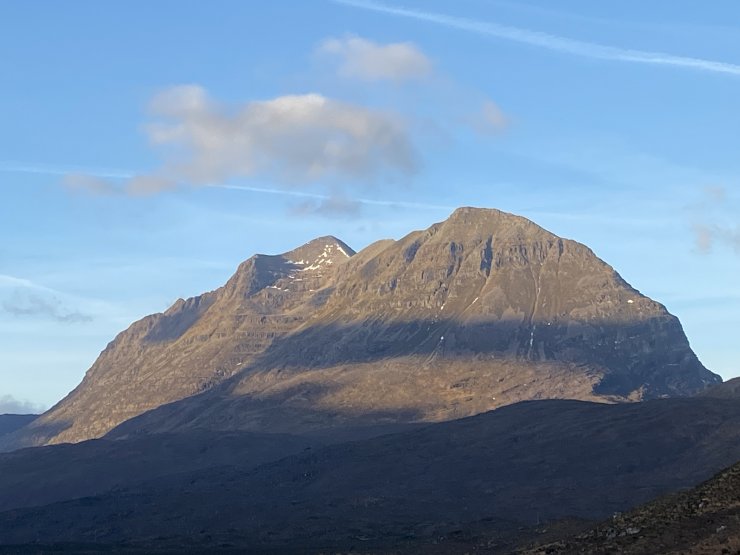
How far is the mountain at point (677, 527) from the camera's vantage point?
67188mm

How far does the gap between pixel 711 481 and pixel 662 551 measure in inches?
501

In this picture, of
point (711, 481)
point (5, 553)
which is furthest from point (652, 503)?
point (5, 553)

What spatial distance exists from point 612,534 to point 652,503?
5997mm

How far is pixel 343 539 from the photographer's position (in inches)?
7269

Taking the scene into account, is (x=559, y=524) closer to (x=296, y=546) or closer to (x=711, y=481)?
(x=711, y=481)

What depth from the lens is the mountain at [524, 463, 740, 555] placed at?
2645 inches

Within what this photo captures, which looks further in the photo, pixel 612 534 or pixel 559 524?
pixel 559 524

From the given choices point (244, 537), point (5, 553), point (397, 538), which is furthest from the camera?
point (244, 537)

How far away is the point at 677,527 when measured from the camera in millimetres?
72688

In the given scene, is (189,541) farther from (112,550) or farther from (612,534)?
(612,534)

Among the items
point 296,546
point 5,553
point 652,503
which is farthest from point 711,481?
point 5,553

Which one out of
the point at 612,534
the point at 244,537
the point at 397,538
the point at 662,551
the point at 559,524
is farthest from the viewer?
the point at 244,537

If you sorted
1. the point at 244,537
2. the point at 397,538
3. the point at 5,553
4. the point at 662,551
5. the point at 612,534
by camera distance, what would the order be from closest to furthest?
1. the point at 662,551
2. the point at 612,534
3. the point at 5,553
4. the point at 397,538
5. the point at 244,537

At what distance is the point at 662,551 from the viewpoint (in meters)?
68.3
